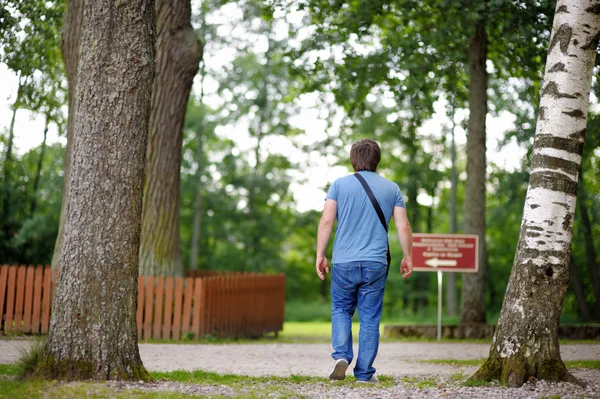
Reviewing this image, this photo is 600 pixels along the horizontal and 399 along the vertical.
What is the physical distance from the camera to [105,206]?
6.71 meters

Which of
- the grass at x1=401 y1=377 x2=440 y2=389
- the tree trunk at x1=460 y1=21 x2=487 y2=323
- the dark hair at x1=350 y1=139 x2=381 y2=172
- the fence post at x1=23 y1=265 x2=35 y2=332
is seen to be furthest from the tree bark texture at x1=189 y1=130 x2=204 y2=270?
Answer: the dark hair at x1=350 y1=139 x2=381 y2=172

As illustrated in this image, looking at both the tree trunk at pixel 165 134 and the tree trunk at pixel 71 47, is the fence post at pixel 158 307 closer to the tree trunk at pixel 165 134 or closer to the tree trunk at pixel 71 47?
the tree trunk at pixel 165 134

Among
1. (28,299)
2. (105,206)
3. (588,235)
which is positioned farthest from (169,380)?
(588,235)

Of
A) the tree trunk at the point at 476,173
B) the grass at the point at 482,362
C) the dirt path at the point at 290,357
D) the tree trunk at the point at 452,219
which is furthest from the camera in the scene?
the tree trunk at the point at 452,219

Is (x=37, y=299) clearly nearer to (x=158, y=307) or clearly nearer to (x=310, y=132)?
(x=158, y=307)

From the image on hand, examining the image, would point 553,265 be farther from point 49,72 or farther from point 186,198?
point 186,198

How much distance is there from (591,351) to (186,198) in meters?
25.9

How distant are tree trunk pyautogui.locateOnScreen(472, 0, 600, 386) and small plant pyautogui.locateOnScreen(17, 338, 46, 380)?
152 inches

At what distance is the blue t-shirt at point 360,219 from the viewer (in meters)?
7.08

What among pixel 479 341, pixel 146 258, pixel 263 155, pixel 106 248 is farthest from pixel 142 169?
pixel 263 155

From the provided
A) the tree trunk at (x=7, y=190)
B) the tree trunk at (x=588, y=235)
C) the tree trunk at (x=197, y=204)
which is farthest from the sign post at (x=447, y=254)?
the tree trunk at (x=197, y=204)

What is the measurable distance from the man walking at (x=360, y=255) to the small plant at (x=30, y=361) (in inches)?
100.0

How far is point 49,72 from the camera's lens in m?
18.7

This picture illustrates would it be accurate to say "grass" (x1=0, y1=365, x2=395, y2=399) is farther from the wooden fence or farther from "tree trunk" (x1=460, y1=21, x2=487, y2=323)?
"tree trunk" (x1=460, y1=21, x2=487, y2=323)
